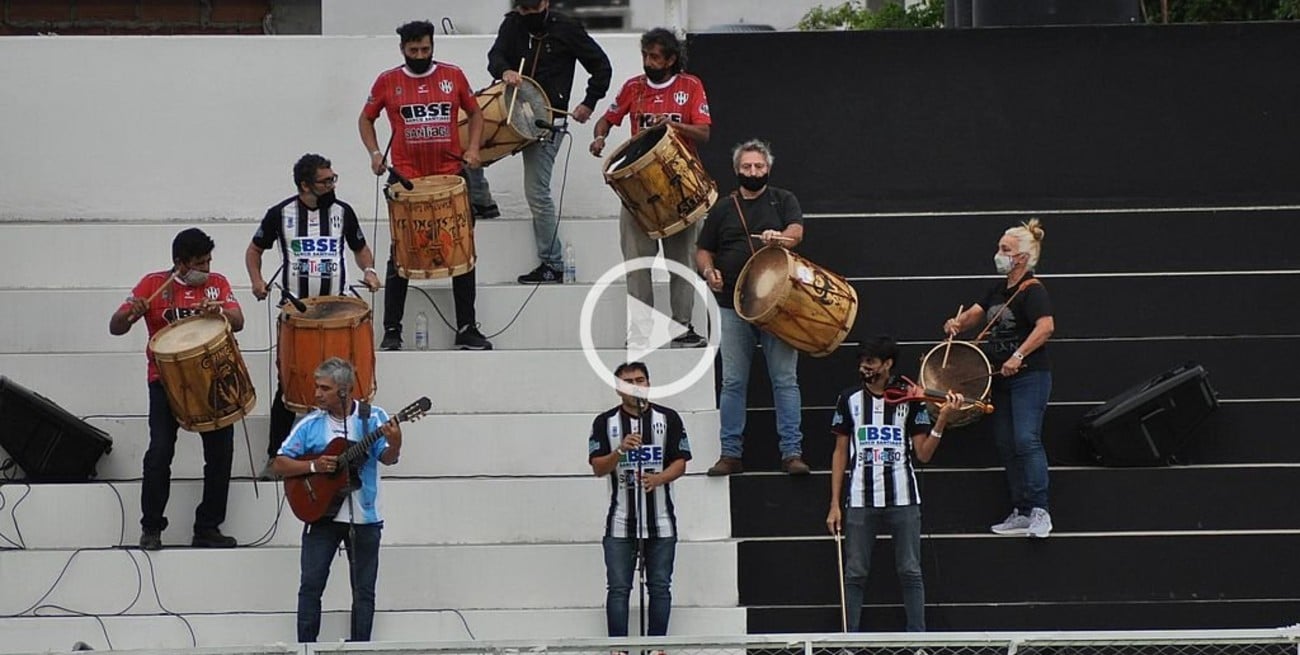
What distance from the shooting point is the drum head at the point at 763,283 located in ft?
34.6

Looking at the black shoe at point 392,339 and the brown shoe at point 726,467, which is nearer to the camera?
the brown shoe at point 726,467

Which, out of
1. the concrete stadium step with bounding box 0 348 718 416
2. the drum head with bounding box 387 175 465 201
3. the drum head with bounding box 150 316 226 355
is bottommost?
the concrete stadium step with bounding box 0 348 718 416

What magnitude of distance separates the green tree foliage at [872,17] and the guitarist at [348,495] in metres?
8.41

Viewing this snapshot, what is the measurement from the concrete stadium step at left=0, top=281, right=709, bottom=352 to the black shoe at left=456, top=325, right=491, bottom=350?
21.3 inches

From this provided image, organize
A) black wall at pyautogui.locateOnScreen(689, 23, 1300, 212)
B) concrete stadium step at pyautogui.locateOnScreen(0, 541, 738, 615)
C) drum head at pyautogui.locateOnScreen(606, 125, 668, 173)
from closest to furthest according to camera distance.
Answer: concrete stadium step at pyautogui.locateOnScreen(0, 541, 738, 615) < drum head at pyautogui.locateOnScreen(606, 125, 668, 173) < black wall at pyautogui.locateOnScreen(689, 23, 1300, 212)

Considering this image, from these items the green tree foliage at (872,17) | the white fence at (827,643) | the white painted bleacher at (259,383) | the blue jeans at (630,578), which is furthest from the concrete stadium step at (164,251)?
the white fence at (827,643)

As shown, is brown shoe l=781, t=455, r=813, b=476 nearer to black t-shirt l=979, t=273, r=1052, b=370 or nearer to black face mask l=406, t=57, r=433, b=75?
black t-shirt l=979, t=273, r=1052, b=370

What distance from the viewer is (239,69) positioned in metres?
13.6

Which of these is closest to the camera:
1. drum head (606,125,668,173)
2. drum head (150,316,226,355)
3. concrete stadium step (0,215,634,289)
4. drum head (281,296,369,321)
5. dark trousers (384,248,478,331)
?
drum head (150,316,226,355)

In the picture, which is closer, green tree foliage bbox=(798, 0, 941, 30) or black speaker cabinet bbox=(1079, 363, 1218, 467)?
black speaker cabinet bbox=(1079, 363, 1218, 467)

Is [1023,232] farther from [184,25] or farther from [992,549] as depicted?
[184,25]

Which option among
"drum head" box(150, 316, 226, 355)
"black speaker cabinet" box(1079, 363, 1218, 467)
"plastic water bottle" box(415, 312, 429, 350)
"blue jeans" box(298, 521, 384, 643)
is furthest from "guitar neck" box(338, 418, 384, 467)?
"black speaker cabinet" box(1079, 363, 1218, 467)

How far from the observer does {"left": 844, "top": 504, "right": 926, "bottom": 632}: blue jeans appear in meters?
9.72

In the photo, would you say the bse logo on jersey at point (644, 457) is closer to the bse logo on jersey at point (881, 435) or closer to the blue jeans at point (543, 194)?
the bse logo on jersey at point (881, 435)
